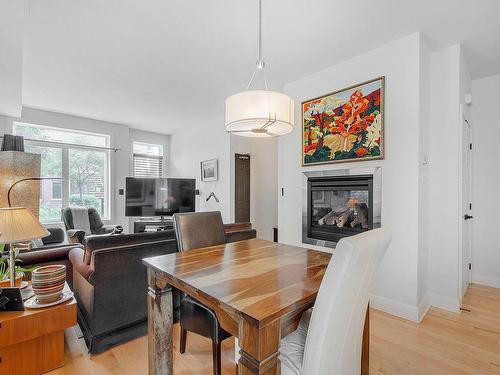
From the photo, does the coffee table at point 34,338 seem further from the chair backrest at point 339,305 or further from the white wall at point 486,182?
the white wall at point 486,182

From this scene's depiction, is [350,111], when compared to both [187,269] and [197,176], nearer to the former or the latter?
[187,269]

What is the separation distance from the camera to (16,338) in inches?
58.9

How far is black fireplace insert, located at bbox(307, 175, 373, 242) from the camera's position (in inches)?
103

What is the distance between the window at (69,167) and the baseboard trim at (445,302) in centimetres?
540

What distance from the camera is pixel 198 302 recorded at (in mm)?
1505

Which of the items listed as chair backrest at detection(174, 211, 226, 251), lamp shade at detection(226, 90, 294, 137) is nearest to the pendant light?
lamp shade at detection(226, 90, 294, 137)

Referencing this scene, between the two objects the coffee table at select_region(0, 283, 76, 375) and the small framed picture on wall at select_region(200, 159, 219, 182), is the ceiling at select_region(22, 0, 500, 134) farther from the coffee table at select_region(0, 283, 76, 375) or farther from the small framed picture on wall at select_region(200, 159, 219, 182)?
the coffee table at select_region(0, 283, 76, 375)

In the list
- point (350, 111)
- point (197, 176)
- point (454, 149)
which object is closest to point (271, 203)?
point (197, 176)

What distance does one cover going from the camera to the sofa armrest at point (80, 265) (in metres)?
1.78

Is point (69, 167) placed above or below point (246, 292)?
→ above

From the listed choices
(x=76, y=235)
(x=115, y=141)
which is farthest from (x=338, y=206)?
(x=115, y=141)

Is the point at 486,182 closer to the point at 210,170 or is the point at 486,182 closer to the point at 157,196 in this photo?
the point at 210,170

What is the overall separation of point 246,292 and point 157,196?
4.16 metres

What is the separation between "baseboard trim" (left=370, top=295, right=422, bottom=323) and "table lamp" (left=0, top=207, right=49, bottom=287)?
280 centimetres
